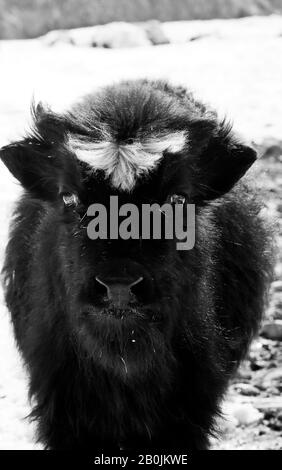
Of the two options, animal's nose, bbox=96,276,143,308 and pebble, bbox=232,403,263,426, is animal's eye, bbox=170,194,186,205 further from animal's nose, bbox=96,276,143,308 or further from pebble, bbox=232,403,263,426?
pebble, bbox=232,403,263,426

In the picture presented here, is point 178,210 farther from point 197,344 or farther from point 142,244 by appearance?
point 197,344

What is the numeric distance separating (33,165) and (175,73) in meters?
9.64

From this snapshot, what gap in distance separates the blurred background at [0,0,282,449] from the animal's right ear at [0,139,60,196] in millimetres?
1047

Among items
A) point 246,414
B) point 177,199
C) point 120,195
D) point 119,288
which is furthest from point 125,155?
point 246,414

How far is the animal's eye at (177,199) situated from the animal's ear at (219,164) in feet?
1.04

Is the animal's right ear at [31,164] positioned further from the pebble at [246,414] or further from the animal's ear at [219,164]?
the pebble at [246,414]

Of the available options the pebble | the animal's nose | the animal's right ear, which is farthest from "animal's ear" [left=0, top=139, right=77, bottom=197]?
the pebble

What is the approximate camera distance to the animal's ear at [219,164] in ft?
15.3

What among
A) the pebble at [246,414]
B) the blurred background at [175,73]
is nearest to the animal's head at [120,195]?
the blurred background at [175,73]

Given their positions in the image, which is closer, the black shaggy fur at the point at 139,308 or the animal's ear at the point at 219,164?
the black shaggy fur at the point at 139,308

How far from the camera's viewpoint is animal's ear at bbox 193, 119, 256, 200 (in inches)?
183

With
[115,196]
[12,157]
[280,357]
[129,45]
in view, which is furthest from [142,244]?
[129,45]

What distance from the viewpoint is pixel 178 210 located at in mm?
4203

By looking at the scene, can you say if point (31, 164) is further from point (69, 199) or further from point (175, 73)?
point (175, 73)
